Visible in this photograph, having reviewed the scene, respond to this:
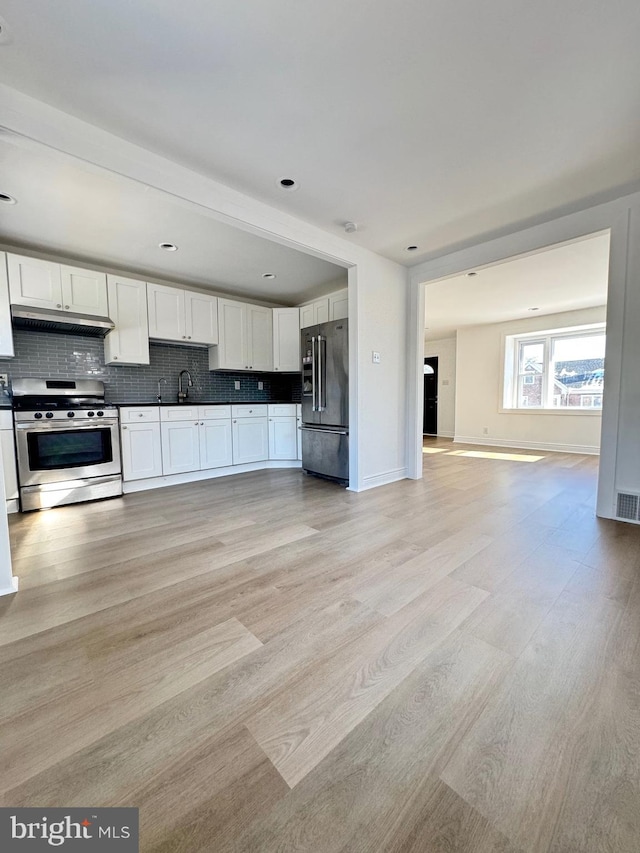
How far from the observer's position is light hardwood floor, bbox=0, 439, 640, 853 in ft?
2.70

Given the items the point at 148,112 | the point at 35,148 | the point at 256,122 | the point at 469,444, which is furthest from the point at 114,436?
the point at 469,444

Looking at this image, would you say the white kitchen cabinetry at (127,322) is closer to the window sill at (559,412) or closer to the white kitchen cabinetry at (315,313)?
the white kitchen cabinetry at (315,313)

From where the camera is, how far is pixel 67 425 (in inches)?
130

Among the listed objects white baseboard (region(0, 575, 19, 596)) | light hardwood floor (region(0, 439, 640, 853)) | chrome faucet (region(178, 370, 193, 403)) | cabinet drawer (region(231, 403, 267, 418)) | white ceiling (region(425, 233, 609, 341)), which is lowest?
light hardwood floor (region(0, 439, 640, 853))

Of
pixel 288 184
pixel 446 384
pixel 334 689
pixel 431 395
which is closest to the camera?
pixel 334 689

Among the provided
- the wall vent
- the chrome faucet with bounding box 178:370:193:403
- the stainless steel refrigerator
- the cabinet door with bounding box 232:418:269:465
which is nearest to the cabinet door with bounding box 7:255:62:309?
the chrome faucet with bounding box 178:370:193:403

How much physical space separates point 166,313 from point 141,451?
5.38 feet

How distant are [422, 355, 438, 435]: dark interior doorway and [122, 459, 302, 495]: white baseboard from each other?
502 cm

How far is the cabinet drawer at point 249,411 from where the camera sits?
4.52 metres

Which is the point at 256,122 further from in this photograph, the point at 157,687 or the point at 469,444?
the point at 469,444

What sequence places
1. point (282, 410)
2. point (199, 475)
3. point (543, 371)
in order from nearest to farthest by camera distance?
point (199, 475)
point (282, 410)
point (543, 371)

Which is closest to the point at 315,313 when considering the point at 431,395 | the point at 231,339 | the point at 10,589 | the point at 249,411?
the point at 231,339

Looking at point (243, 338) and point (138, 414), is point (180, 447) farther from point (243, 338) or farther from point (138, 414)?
point (243, 338)

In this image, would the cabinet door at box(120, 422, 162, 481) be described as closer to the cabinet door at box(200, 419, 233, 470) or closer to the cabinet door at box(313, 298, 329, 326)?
the cabinet door at box(200, 419, 233, 470)
